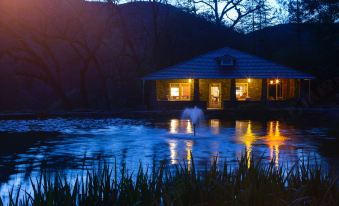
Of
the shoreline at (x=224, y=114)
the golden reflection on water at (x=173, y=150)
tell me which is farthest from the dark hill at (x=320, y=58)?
the golden reflection on water at (x=173, y=150)

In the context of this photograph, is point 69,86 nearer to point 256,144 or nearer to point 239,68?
point 239,68

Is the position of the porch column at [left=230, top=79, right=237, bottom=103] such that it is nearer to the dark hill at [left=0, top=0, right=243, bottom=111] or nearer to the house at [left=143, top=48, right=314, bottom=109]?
the house at [left=143, top=48, right=314, bottom=109]

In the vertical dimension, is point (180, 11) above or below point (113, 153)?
above

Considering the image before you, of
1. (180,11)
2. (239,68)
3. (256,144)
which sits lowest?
(256,144)

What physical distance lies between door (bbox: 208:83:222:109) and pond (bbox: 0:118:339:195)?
683 inches

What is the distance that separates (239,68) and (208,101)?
13.6 feet

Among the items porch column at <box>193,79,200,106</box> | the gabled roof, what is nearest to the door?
the gabled roof

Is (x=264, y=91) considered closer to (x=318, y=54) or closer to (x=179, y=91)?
(x=179, y=91)

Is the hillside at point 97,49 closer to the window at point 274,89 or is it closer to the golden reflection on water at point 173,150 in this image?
the window at point 274,89

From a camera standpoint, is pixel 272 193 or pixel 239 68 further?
pixel 239 68

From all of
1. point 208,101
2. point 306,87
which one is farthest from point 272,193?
point 306,87

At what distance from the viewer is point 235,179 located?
24.4 feet

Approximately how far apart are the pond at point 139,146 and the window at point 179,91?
1596 cm

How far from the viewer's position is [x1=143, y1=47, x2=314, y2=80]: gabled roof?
43594 millimetres
